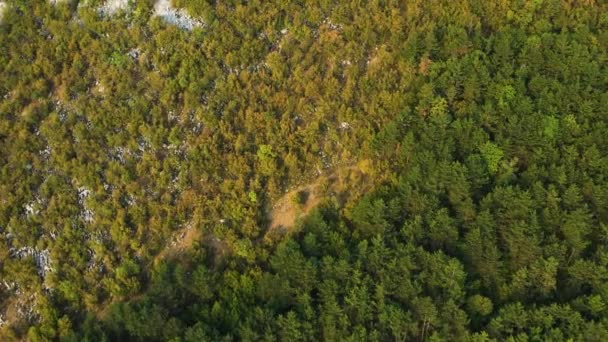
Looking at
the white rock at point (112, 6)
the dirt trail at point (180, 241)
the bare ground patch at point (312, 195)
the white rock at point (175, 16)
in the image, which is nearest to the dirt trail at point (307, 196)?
the bare ground patch at point (312, 195)

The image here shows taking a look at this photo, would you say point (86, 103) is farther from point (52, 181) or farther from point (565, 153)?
point (565, 153)

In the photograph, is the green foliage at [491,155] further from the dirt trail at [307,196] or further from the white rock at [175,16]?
the white rock at [175,16]

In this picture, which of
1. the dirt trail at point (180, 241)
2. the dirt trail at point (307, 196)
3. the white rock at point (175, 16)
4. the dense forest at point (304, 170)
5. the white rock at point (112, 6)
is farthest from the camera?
the white rock at point (112, 6)

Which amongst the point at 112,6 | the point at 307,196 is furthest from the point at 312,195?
the point at 112,6

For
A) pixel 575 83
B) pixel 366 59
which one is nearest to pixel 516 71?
pixel 575 83

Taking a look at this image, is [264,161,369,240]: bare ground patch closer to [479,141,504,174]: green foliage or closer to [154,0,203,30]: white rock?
[479,141,504,174]: green foliage

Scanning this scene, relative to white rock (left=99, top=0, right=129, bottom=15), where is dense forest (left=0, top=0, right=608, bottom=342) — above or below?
below

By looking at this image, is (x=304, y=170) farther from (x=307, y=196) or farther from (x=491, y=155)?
(x=491, y=155)

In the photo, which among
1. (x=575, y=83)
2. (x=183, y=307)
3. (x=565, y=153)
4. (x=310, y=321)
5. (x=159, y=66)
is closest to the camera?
(x=310, y=321)

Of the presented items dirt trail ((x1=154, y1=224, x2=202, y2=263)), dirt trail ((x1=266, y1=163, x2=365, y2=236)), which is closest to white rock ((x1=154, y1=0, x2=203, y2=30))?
dirt trail ((x1=266, y1=163, x2=365, y2=236))
